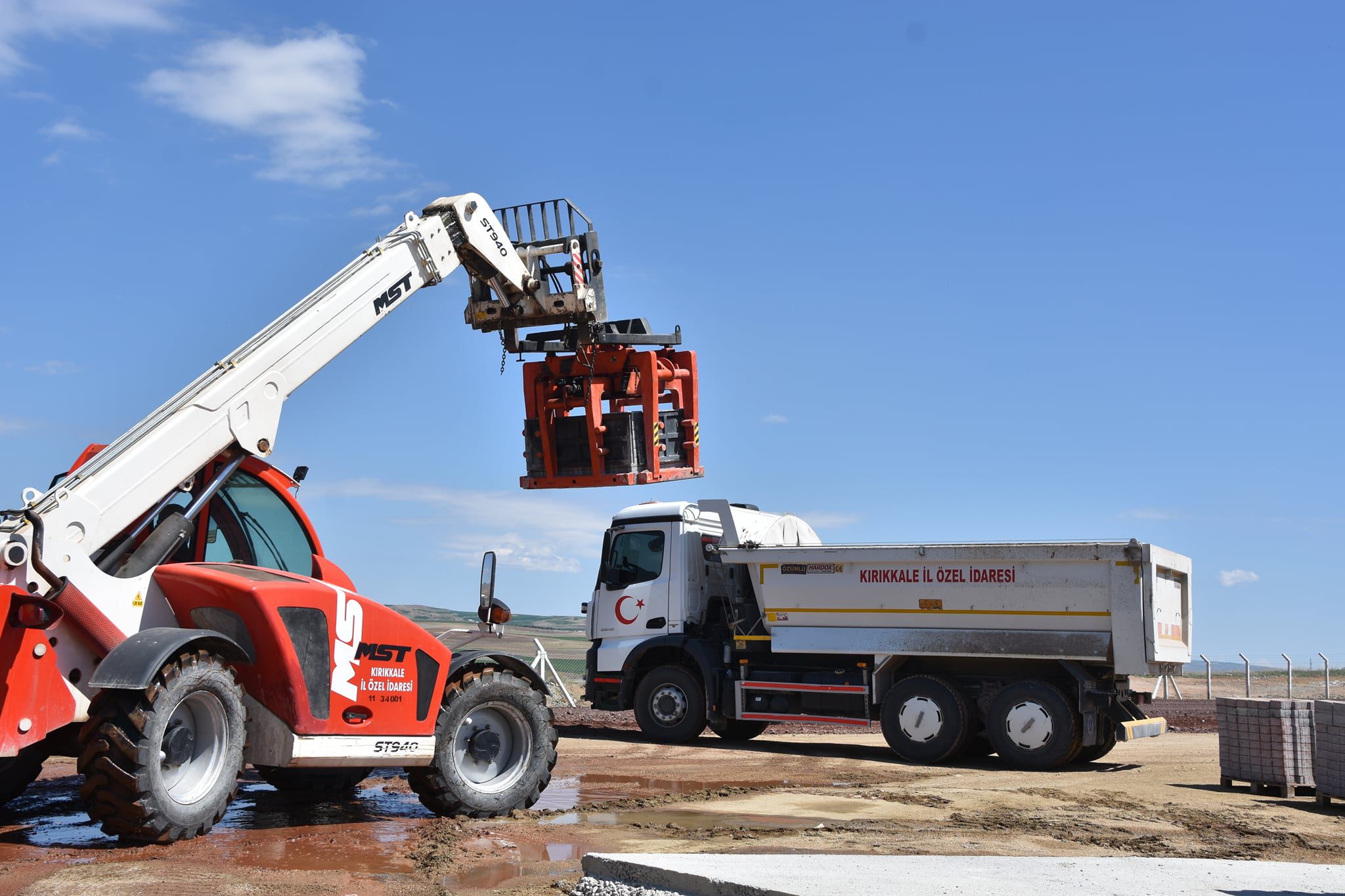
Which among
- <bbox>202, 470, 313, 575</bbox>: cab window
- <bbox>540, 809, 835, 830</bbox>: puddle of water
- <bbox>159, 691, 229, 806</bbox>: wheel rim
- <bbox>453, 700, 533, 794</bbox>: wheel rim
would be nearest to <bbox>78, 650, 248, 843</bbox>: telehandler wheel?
<bbox>159, 691, 229, 806</bbox>: wheel rim

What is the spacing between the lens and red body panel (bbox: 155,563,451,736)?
8406 mm

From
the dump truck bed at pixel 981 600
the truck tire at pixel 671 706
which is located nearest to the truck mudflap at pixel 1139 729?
the dump truck bed at pixel 981 600

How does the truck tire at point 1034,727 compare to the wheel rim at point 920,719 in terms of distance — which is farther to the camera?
the wheel rim at point 920,719

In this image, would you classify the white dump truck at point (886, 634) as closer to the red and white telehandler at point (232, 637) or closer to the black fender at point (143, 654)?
the red and white telehandler at point (232, 637)

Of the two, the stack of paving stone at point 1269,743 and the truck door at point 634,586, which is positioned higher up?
the truck door at point 634,586

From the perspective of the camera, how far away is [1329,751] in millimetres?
11023

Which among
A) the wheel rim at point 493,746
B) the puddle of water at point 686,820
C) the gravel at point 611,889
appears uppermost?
the wheel rim at point 493,746

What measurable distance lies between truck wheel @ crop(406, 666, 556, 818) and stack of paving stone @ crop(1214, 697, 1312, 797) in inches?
260

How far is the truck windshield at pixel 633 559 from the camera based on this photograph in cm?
1722

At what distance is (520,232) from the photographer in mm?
13344

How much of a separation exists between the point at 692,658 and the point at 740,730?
1429mm

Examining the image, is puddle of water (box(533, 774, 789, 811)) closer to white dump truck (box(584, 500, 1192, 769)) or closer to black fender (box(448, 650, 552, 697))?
black fender (box(448, 650, 552, 697))

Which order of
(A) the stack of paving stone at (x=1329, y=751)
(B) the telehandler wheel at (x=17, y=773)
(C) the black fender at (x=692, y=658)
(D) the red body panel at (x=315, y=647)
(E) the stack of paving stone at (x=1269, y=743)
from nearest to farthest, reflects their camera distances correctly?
(D) the red body panel at (x=315, y=647) < (B) the telehandler wheel at (x=17, y=773) < (A) the stack of paving stone at (x=1329, y=751) < (E) the stack of paving stone at (x=1269, y=743) < (C) the black fender at (x=692, y=658)

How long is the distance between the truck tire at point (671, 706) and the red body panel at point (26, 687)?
989 cm
